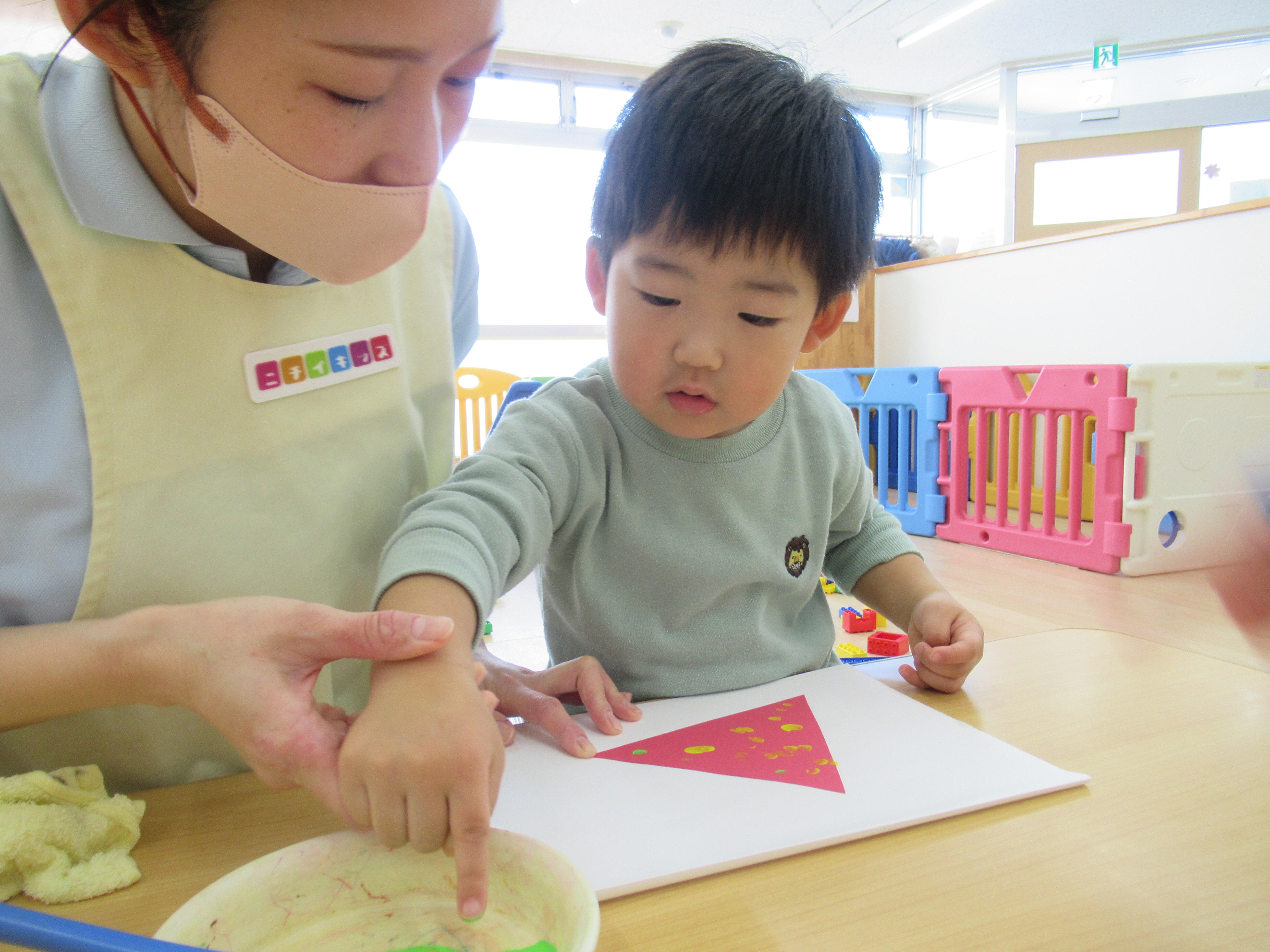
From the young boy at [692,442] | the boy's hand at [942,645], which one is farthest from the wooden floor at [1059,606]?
the young boy at [692,442]

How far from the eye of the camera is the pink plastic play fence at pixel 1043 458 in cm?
145

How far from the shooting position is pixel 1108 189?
423 centimetres

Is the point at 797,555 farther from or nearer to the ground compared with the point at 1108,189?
nearer to the ground

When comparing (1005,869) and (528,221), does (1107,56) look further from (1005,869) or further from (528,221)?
(1005,869)

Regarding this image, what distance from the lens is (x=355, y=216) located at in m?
0.46

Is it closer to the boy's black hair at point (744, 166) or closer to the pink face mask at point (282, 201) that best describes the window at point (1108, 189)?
the boy's black hair at point (744, 166)

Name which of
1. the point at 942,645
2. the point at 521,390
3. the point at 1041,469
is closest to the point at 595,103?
the point at 1041,469

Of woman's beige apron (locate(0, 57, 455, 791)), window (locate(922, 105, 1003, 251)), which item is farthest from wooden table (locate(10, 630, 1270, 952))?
window (locate(922, 105, 1003, 251))

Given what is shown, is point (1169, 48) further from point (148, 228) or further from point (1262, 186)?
point (148, 228)

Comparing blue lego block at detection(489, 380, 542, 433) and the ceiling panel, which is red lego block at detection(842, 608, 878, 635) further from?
the ceiling panel

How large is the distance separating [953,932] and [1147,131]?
4282mm

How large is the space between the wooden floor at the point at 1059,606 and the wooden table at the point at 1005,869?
0.46 metres

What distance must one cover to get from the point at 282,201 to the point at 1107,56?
18.4 feet

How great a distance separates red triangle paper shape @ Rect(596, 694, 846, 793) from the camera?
0.47 m
